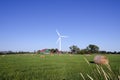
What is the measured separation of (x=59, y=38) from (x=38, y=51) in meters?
120

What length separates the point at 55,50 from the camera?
170000 millimetres

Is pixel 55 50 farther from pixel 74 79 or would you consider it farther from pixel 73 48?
pixel 74 79

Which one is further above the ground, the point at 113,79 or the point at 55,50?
the point at 55,50

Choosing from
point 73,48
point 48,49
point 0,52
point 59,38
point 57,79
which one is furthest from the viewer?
point 73,48

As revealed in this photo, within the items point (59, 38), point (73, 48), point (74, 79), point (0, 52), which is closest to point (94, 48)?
point (73, 48)

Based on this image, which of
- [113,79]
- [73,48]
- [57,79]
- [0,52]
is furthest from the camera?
[73,48]

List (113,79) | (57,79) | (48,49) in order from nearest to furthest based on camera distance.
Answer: (113,79) → (57,79) → (48,49)

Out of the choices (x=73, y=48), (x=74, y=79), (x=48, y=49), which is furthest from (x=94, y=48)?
(x=74, y=79)

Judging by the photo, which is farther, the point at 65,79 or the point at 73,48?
the point at 73,48

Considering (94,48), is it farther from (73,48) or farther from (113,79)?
(113,79)

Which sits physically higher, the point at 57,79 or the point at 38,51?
the point at 38,51

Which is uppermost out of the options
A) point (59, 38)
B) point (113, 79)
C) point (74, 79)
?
point (59, 38)

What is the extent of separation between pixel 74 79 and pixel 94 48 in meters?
171

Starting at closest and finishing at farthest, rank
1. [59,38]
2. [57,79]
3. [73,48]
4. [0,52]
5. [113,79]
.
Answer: [113,79]
[57,79]
[59,38]
[0,52]
[73,48]
